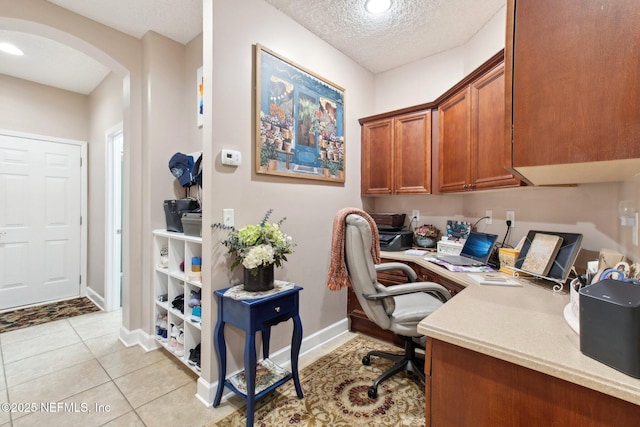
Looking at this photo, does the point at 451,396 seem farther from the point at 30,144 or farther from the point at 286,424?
the point at 30,144

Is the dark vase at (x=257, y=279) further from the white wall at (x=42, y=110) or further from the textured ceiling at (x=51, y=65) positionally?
the white wall at (x=42, y=110)

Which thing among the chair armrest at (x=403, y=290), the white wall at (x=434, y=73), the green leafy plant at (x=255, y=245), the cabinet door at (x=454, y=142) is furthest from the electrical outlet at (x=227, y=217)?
the white wall at (x=434, y=73)

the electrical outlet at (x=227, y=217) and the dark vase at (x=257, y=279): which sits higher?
the electrical outlet at (x=227, y=217)

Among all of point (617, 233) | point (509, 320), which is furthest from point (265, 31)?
point (617, 233)

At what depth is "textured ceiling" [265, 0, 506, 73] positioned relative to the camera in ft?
6.88

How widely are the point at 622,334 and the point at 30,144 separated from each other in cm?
528

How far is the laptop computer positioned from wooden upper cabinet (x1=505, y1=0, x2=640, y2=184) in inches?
52.4

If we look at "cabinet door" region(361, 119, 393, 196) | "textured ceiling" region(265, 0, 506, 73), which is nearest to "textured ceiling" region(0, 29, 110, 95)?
"textured ceiling" region(265, 0, 506, 73)

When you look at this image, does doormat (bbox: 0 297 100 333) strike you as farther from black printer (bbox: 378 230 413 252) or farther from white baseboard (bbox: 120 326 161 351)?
black printer (bbox: 378 230 413 252)

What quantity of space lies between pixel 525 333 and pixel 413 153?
2021 millimetres

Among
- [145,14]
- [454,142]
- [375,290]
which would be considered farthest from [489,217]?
[145,14]

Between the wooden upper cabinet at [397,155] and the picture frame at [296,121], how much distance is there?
37cm

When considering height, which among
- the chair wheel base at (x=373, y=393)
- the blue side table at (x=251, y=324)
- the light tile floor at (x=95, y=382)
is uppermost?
the blue side table at (x=251, y=324)

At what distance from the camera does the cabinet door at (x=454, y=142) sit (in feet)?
7.07
